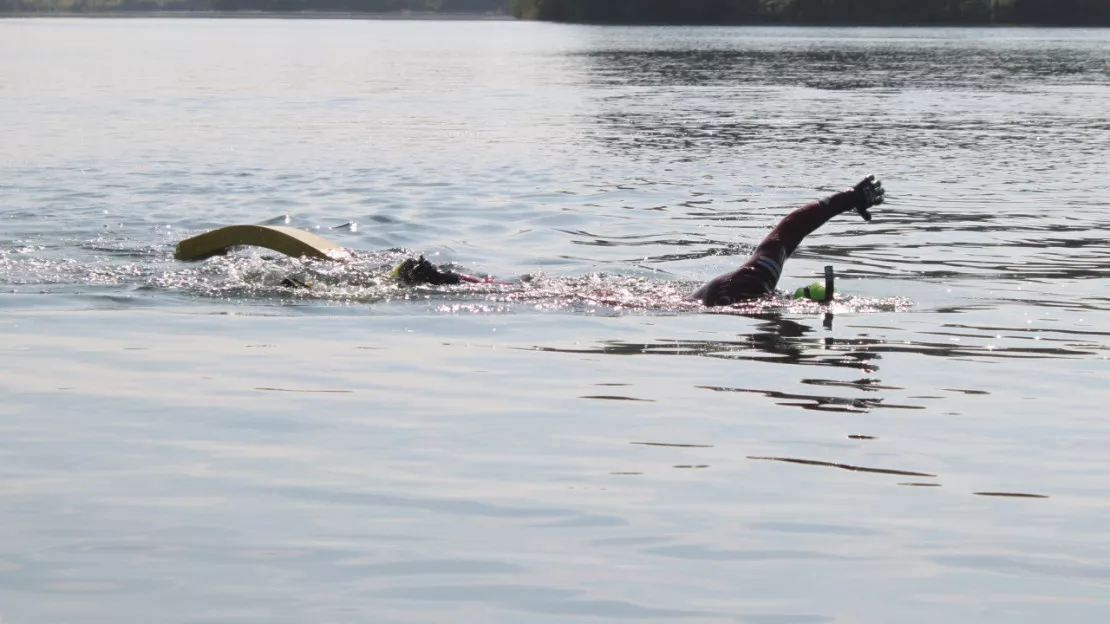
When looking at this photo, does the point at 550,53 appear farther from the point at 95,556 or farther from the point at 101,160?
the point at 95,556

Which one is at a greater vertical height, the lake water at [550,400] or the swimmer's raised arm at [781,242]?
the swimmer's raised arm at [781,242]

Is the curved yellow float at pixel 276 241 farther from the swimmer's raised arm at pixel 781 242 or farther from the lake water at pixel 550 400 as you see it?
the swimmer's raised arm at pixel 781 242

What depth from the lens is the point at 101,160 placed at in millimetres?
28203

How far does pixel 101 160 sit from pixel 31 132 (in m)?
6.18

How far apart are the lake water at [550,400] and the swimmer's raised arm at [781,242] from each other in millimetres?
226

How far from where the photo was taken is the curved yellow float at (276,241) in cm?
1555

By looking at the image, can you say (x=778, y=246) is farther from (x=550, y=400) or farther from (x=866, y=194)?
(x=550, y=400)

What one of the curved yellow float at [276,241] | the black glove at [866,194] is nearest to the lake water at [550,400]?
the curved yellow float at [276,241]

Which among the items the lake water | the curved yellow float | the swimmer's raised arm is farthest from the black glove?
the curved yellow float

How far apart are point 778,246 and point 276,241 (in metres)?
5.16

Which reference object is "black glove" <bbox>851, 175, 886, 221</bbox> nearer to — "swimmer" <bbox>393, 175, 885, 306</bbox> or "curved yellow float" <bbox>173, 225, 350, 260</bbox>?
"swimmer" <bbox>393, 175, 885, 306</bbox>

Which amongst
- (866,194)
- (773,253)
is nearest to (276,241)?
(773,253)

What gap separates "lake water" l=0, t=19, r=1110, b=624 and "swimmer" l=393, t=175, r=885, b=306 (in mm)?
223

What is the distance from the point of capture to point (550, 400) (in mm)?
10492
